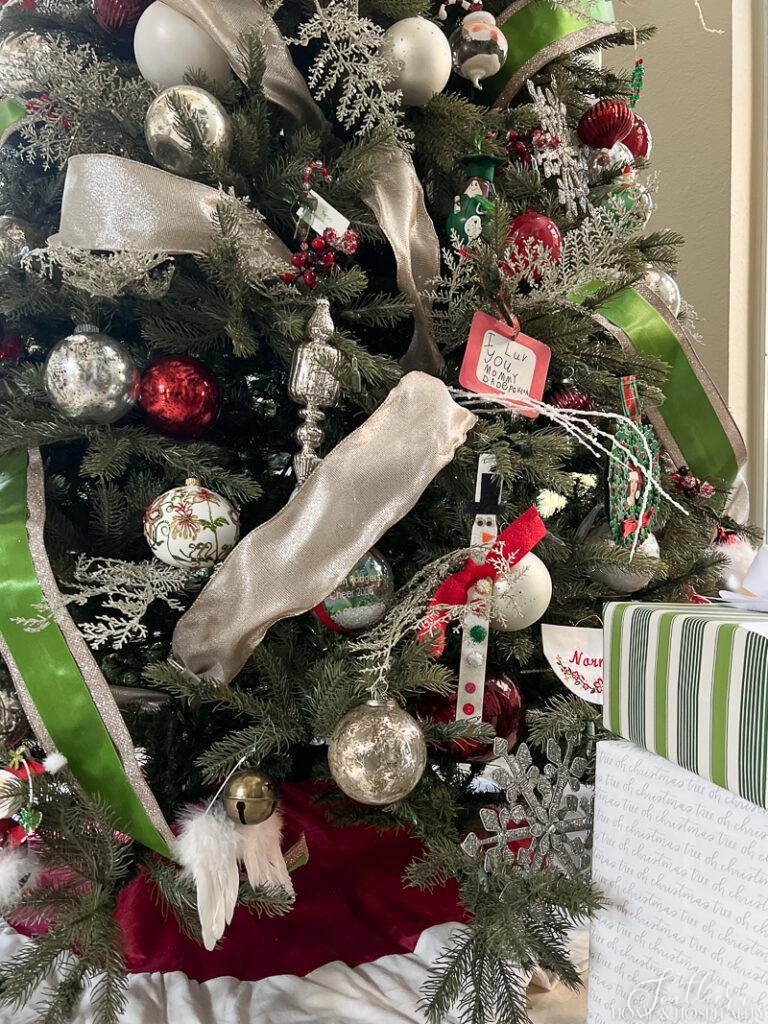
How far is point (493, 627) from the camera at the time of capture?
807mm

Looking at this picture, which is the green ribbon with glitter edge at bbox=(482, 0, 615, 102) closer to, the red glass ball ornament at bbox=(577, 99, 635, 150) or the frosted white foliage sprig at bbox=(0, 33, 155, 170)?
the red glass ball ornament at bbox=(577, 99, 635, 150)

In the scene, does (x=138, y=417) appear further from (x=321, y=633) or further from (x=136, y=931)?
(x=136, y=931)

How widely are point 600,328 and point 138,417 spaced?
50 cm

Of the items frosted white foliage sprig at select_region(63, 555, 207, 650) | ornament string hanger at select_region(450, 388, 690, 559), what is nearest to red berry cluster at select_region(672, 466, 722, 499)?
ornament string hanger at select_region(450, 388, 690, 559)

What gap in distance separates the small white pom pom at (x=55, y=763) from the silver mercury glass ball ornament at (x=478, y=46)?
2.63 ft

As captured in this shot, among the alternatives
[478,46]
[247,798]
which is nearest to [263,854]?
[247,798]

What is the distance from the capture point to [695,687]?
512mm

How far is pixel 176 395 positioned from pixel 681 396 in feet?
2.02

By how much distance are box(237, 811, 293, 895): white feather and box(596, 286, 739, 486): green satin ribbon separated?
0.65 meters

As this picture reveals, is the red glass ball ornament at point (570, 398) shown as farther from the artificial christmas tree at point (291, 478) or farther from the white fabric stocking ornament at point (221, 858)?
the white fabric stocking ornament at point (221, 858)

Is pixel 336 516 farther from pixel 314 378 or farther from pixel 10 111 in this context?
pixel 10 111

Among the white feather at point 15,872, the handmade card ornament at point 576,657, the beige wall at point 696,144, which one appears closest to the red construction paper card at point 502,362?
the handmade card ornament at point 576,657

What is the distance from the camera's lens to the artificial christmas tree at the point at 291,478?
65 centimetres

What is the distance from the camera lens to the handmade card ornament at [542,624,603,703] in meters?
0.76
